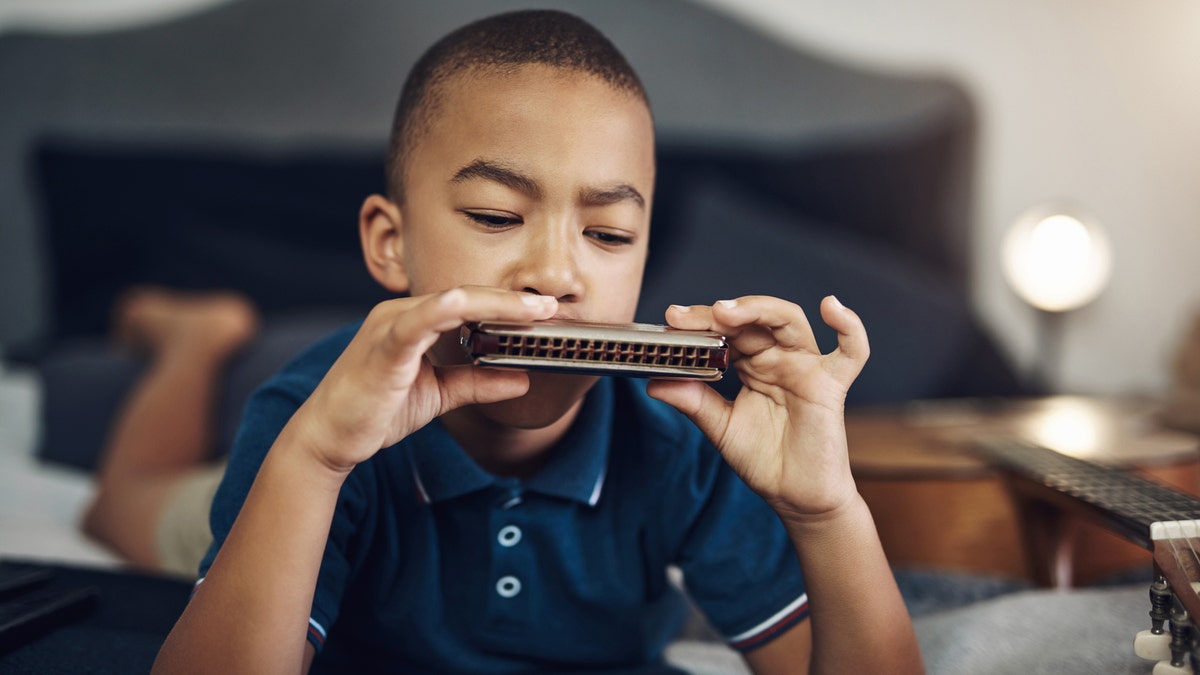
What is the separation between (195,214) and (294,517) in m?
1.58

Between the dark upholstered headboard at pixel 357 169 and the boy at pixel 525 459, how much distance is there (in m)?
0.94

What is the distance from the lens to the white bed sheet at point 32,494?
1.26m

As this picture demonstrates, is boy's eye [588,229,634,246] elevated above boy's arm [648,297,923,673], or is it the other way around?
boy's eye [588,229,634,246]

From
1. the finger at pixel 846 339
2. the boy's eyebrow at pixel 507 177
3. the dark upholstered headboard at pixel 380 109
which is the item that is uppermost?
the dark upholstered headboard at pixel 380 109

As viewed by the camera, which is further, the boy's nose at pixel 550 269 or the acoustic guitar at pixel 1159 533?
the boy's nose at pixel 550 269

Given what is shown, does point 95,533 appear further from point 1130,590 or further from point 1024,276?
point 1024,276

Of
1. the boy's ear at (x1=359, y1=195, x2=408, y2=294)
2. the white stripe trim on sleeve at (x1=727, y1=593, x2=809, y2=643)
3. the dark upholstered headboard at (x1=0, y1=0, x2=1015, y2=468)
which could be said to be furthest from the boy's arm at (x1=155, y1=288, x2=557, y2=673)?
the dark upholstered headboard at (x1=0, y1=0, x2=1015, y2=468)

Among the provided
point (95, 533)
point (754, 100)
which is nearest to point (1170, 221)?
point (754, 100)

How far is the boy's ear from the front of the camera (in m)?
0.86

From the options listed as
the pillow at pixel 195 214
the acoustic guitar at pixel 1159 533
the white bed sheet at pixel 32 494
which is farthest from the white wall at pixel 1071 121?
the acoustic guitar at pixel 1159 533

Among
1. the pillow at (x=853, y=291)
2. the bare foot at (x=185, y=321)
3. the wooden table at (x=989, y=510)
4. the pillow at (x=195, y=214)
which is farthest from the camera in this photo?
the pillow at (x=195, y=214)

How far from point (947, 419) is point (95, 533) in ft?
4.99

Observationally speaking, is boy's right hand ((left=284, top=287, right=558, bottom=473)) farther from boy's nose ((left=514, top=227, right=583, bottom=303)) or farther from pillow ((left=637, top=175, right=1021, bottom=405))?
pillow ((left=637, top=175, right=1021, bottom=405))

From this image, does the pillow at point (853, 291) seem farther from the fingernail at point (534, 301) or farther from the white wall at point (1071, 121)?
the fingernail at point (534, 301)
